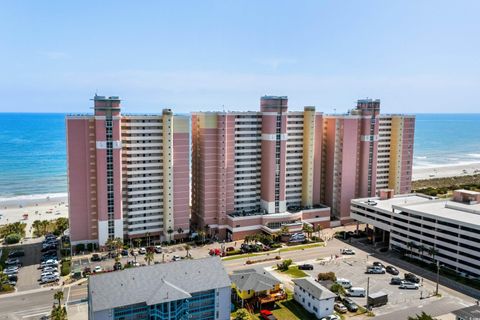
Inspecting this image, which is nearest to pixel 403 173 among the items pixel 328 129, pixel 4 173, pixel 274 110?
pixel 328 129

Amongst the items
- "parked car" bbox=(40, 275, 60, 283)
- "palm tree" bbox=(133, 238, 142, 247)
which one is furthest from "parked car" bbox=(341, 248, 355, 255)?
"parked car" bbox=(40, 275, 60, 283)

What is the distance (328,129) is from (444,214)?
110 feet

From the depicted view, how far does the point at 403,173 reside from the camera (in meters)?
98.9

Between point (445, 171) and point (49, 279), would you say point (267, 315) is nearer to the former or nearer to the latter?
point (49, 279)

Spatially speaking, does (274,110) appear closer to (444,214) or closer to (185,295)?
(444,214)

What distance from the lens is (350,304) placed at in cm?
5391

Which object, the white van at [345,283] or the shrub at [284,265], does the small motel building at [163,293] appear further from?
the shrub at [284,265]

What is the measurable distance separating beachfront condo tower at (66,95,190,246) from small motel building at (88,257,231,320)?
2990cm

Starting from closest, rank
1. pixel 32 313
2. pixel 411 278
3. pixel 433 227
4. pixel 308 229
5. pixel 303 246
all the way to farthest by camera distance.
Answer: pixel 32 313 → pixel 411 278 → pixel 433 227 → pixel 303 246 → pixel 308 229

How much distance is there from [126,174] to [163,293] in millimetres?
37247

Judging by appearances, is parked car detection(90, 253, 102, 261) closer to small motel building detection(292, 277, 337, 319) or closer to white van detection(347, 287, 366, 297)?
small motel building detection(292, 277, 337, 319)

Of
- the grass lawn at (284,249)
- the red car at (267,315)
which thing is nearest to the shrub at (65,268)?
the grass lawn at (284,249)

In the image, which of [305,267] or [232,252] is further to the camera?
[232,252]

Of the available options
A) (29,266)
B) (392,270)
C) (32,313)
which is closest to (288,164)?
(392,270)
